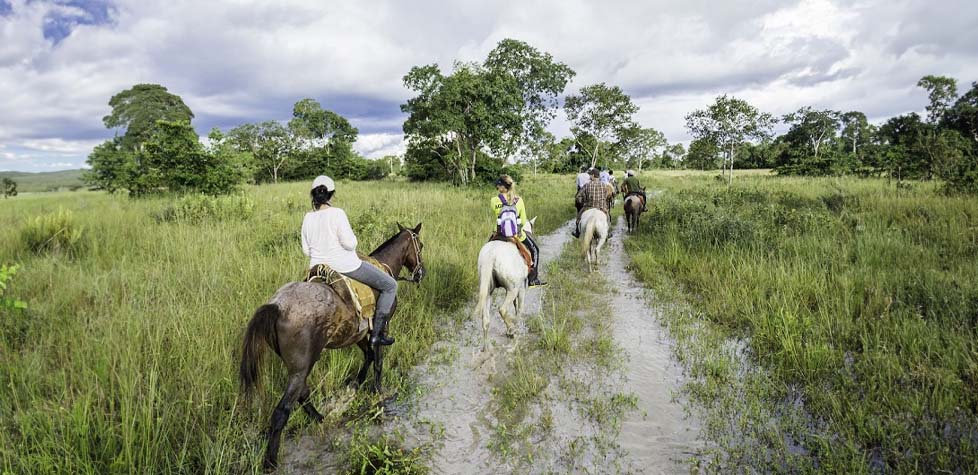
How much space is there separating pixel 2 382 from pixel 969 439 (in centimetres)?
754

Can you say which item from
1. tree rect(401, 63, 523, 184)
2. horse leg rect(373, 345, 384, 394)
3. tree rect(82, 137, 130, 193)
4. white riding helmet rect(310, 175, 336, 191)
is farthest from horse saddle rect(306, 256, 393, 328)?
tree rect(82, 137, 130, 193)

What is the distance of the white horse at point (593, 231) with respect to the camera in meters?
8.48

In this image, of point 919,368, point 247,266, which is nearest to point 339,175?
point 247,266

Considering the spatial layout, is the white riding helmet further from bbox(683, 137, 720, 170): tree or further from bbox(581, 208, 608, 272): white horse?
bbox(683, 137, 720, 170): tree

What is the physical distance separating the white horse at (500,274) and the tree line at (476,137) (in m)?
11.5

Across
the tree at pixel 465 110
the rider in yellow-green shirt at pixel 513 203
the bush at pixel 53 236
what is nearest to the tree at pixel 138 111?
the tree at pixel 465 110

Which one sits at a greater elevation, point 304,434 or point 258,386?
point 258,386

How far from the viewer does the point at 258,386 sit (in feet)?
9.71

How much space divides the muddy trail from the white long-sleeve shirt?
141 cm

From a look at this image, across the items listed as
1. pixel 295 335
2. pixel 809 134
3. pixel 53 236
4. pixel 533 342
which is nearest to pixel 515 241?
pixel 533 342

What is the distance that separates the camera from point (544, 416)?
352 cm

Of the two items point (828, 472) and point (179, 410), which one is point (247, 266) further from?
point (828, 472)

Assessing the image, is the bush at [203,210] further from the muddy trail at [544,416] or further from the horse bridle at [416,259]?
the muddy trail at [544,416]

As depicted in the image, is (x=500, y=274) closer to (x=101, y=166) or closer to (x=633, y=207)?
(x=633, y=207)
